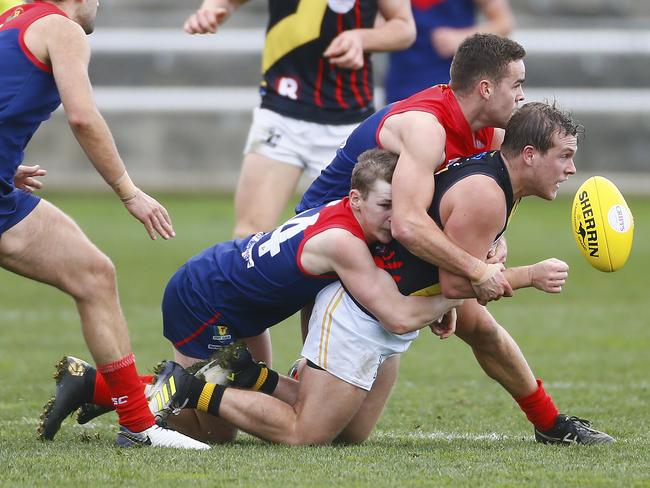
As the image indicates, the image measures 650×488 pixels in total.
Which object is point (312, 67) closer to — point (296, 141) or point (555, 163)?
point (296, 141)

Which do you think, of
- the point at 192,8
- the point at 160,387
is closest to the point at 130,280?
the point at 160,387

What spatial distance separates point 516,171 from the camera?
5.36 m

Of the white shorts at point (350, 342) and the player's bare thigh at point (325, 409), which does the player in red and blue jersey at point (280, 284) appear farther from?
the player's bare thigh at point (325, 409)

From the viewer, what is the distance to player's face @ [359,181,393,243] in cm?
552

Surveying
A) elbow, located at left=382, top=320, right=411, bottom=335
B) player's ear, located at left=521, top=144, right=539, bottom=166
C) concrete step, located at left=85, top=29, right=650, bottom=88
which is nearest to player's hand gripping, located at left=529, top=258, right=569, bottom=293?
player's ear, located at left=521, top=144, right=539, bottom=166

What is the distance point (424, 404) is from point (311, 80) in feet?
7.19

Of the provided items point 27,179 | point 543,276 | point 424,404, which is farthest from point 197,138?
point 543,276

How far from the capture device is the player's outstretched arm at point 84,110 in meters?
5.18

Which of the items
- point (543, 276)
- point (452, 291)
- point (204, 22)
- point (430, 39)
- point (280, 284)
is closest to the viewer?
point (543, 276)

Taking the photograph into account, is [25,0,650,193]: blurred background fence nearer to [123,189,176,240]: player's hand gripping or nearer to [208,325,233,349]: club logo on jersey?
[208,325,233,349]: club logo on jersey

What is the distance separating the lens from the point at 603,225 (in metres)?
5.36

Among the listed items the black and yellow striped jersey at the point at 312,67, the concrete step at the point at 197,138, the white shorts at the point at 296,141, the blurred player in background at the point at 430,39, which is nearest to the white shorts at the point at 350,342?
the white shorts at the point at 296,141

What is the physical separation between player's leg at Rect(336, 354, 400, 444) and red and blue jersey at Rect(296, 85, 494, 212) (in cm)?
96

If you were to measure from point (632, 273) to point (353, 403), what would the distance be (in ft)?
25.8
